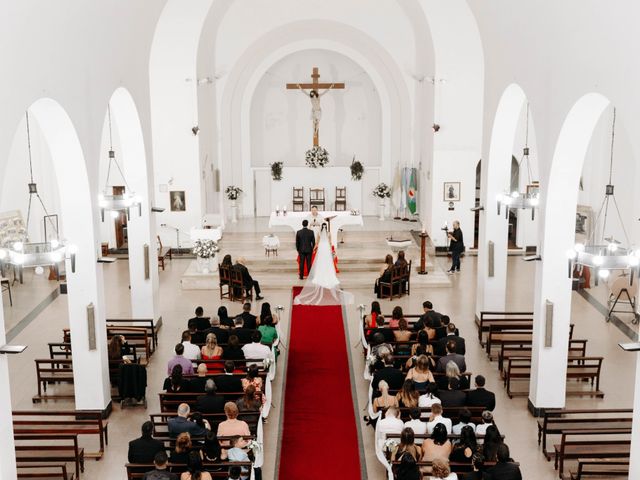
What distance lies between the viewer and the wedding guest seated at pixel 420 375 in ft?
40.4

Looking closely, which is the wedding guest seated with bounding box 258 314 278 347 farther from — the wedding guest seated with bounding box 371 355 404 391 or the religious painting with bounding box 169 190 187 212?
the religious painting with bounding box 169 190 187 212

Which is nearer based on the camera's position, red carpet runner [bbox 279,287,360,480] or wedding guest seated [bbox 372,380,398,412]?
red carpet runner [bbox 279,287,360,480]

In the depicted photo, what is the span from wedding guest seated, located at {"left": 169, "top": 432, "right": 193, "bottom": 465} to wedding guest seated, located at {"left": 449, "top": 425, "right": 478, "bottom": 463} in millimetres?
3563

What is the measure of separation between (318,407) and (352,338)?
3703 millimetres

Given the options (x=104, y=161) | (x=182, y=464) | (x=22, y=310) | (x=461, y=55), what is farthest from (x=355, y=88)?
(x=182, y=464)

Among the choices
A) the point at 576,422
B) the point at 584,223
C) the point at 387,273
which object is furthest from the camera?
the point at 584,223

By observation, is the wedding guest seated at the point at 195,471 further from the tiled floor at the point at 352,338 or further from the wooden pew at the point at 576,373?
the wooden pew at the point at 576,373

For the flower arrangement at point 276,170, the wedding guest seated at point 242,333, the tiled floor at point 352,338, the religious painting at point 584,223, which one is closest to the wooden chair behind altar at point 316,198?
the flower arrangement at point 276,170

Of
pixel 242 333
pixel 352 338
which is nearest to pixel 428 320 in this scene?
pixel 352 338

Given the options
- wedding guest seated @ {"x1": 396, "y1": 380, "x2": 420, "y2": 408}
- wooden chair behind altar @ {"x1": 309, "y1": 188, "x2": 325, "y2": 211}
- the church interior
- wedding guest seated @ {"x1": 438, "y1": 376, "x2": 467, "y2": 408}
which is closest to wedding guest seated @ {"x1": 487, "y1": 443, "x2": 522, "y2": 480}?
the church interior

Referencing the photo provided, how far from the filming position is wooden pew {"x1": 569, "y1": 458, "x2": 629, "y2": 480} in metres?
10.9

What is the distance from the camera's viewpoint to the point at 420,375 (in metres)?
12.4

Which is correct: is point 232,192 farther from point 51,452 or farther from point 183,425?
point 183,425

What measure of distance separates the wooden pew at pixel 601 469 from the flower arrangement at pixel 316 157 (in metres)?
20.9
